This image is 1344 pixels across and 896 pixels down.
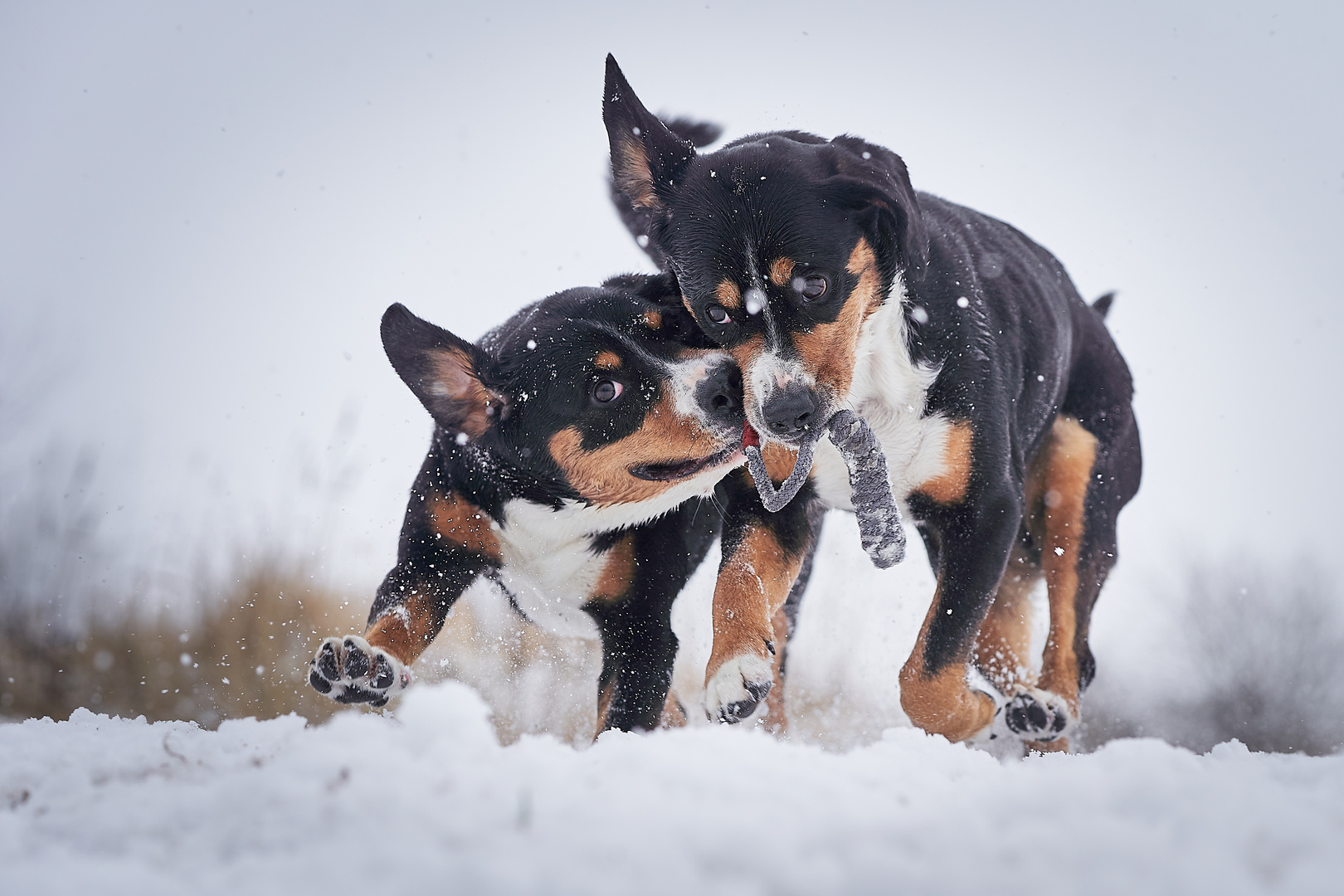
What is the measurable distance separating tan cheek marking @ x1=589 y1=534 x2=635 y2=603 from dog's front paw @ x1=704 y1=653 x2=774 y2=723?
0.91 metres

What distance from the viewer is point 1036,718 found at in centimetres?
393

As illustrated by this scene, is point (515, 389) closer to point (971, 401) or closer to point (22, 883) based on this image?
point (971, 401)

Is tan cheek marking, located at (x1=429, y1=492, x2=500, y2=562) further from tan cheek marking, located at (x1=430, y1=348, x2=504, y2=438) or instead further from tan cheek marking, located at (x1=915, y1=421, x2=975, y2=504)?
tan cheek marking, located at (x1=915, y1=421, x2=975, y2=504)

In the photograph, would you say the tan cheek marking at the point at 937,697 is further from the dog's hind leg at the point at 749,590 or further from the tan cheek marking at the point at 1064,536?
the tan cheek marking at the point at 1064,536

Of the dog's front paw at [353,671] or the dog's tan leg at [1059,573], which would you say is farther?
the dog's tan leg at [1059,573]

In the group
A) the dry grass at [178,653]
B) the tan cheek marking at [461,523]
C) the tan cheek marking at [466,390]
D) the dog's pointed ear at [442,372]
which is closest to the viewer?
the dog's pointed ear at [442,372]

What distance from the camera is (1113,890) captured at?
4.63 feet

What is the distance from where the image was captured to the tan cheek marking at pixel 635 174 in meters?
3.65

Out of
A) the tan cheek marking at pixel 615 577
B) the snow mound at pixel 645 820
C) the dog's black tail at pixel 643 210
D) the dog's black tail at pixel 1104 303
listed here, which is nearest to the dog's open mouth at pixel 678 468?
the tan cheek marking at pixel 615 577

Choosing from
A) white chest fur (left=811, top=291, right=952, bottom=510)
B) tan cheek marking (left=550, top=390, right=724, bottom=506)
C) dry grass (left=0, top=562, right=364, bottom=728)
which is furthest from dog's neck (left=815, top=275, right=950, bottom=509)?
dry grass (left=0, top=562, right=364, bottom=728)

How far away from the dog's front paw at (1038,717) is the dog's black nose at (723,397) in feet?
5.66

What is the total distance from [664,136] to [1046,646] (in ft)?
9.41

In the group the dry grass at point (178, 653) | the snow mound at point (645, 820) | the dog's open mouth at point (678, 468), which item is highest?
the dog's open mouth at point (678, 468)

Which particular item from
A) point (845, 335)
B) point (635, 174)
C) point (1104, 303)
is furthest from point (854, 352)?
point (1104, 303)
